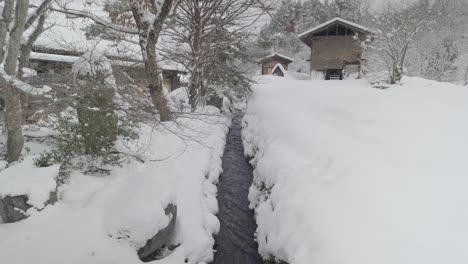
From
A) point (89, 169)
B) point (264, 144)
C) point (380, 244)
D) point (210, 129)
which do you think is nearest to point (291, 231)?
point (380, 244)

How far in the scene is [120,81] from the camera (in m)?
6.34

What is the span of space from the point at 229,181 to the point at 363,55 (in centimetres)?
1735

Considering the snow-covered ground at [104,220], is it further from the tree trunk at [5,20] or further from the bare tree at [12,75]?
the tree trunk at [5,20]

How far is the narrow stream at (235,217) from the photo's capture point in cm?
525

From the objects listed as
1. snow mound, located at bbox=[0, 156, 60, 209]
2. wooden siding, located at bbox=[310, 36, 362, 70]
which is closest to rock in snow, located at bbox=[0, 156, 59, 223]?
snow mound, located at bbox=[0, 156, 60, 209]

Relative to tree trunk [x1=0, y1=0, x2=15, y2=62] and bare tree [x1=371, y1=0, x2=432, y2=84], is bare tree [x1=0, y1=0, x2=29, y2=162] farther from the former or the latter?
bare tree [x1=371, y1=0, x2=432, y2=84]

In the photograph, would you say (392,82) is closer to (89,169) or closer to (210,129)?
(210,129)

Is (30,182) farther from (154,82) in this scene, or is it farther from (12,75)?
(154,82)

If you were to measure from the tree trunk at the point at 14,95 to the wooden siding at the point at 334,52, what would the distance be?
20.7 meters

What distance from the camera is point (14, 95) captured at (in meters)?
4.69

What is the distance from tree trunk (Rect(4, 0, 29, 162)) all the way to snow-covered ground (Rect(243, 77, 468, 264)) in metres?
4.83

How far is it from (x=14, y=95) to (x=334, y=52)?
70.2 ft

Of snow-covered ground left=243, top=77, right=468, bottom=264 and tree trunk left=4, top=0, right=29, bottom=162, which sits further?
tree trunk left=4, top=0, right=29, bottom=162

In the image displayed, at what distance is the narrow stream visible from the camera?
17.2 ft
